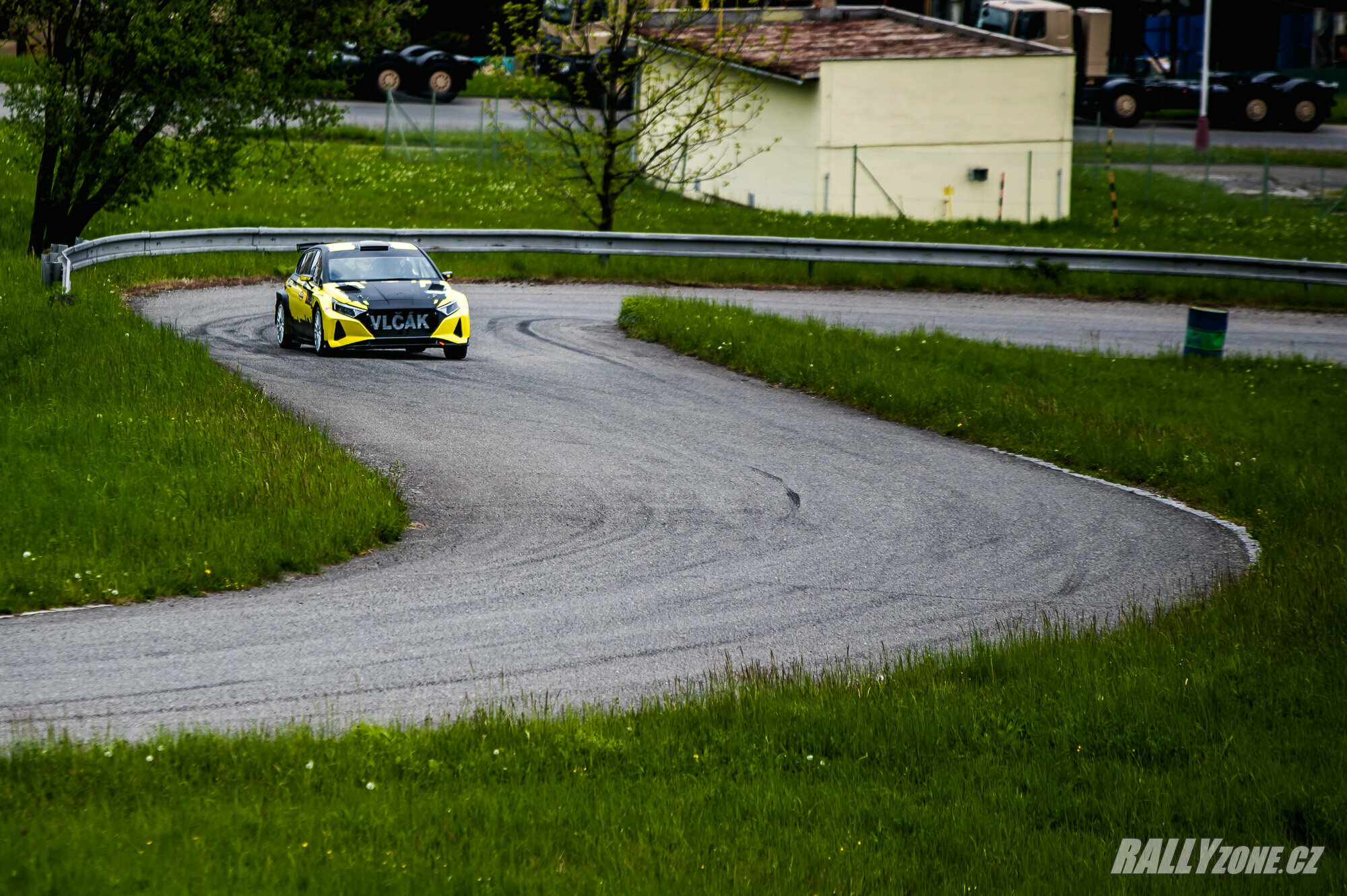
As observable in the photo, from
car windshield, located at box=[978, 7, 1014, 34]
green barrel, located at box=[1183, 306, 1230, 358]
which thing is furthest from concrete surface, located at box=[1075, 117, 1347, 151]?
green barrel, located at box=[1183, 306, 1230, 358]

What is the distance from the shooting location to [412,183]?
3344cm

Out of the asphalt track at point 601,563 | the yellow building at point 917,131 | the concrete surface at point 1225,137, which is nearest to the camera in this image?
the asphalt track at point 601,563

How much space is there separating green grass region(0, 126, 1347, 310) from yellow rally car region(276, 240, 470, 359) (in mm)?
3652

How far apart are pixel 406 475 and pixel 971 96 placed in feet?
84.3

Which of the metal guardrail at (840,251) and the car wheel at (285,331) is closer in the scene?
the car wheel at (285,331)

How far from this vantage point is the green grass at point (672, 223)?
2609 centimetres

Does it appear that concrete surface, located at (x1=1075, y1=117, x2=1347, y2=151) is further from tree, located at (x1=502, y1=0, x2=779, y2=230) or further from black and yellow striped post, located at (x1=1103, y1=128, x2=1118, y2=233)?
tree, located at (x1=502, y1=0, x2=779, y2=230)

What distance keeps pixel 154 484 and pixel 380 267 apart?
794 centimetres

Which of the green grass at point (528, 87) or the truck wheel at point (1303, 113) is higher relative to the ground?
the truck wheel at point (1303, 113)

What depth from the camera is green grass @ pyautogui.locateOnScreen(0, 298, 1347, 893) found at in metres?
5.00

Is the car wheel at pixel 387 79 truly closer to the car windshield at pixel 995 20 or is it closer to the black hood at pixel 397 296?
the car windshield at pixel 995 20

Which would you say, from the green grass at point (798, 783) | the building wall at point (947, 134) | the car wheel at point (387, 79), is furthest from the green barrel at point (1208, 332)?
the car wheel at point (387, 79)

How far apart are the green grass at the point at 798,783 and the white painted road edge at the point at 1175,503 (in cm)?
193

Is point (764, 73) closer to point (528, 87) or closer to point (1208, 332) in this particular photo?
point (528, 87)
